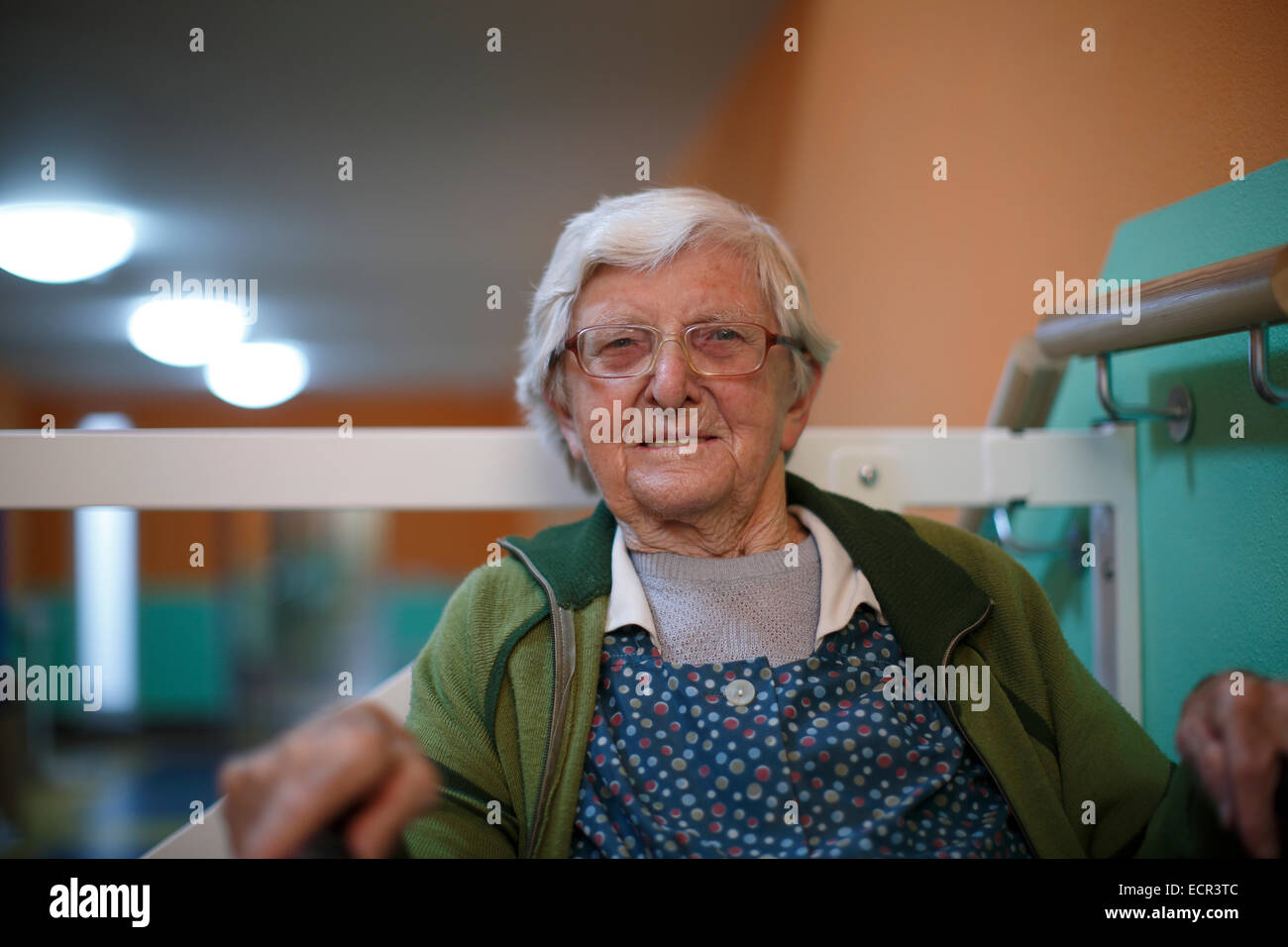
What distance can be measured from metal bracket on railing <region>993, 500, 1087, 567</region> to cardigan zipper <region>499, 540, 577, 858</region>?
0.66 metres

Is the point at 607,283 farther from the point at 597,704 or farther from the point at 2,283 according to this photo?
the point at 2,283

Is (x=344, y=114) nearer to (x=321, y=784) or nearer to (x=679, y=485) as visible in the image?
(x=679, y=485)

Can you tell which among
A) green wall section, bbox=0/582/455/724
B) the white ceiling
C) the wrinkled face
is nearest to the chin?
the wrinkled face

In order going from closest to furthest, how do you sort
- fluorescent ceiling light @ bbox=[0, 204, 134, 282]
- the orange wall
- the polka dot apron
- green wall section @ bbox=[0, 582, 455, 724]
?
the polka dot apron, the orange wall, fluorescent ceiling light @ bbox=[0, 204, 134, 282], green wall section @ bbox=[0, 582, 455, 724]

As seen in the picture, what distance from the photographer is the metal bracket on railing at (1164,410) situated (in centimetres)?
114

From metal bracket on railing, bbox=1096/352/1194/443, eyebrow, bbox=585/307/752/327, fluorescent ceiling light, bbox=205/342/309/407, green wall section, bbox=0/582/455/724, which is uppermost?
fluorescent ceiling light, bbox=205/342/309/407

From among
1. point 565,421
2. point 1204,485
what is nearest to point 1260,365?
point 1204,485

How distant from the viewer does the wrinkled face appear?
954 mm

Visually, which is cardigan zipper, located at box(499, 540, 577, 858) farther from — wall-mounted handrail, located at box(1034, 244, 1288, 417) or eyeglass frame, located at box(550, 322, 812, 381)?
wall-mounted handrail, located at box(1034, 244, 1288, 417)

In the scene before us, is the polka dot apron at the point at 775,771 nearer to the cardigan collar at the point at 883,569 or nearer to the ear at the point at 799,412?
the cardigan collar at the point at 883,569

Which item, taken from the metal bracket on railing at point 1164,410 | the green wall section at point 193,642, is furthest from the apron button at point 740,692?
the green wall section at point 193,642

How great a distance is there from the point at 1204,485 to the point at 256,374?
1.60 meters

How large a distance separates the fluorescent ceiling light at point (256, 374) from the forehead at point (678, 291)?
0.98 metres
